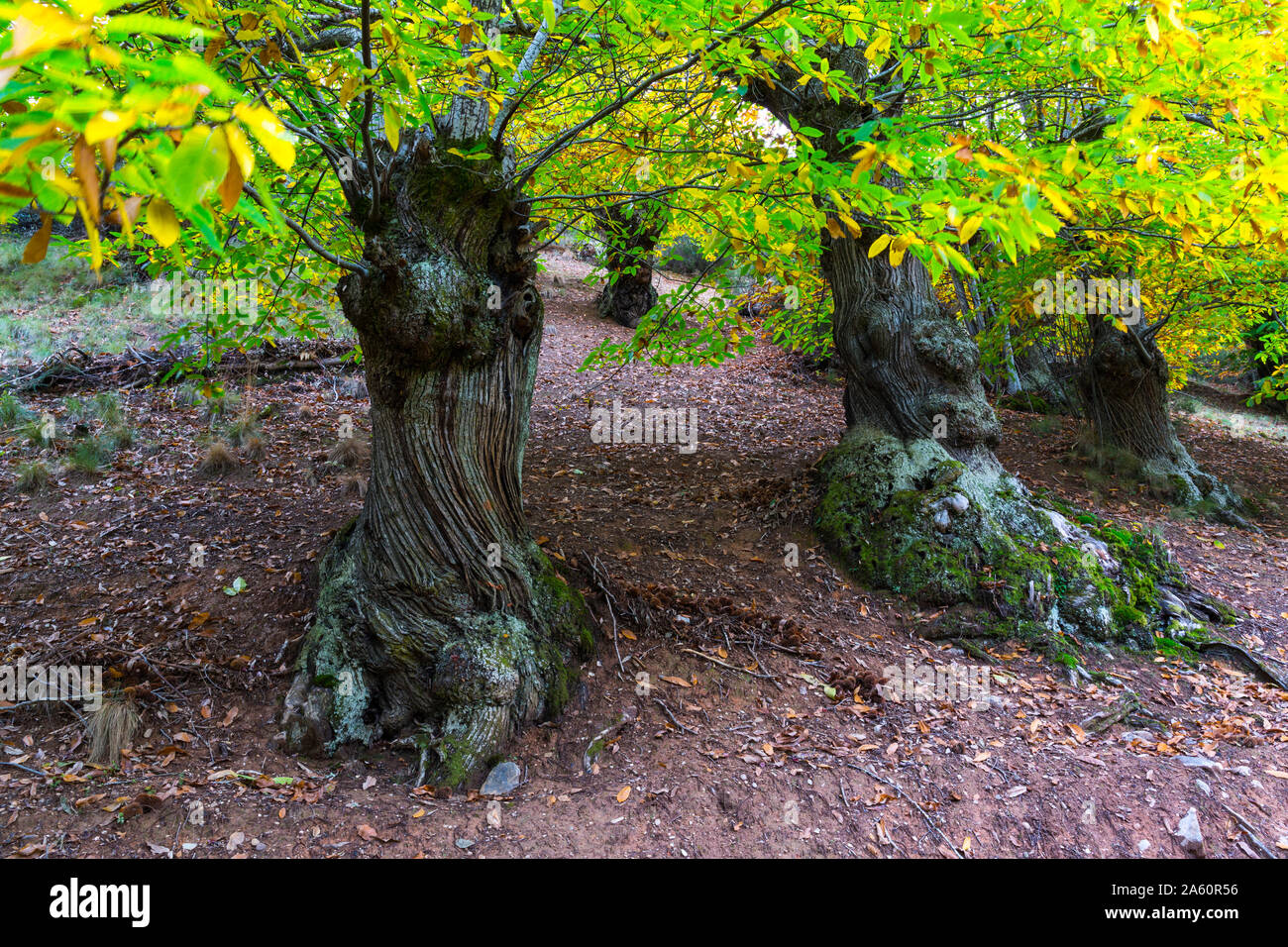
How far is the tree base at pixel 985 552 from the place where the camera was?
4824 mm

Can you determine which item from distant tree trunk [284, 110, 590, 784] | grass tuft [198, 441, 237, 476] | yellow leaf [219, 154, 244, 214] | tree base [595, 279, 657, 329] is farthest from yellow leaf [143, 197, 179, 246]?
tree base [595, 279, 657, 329]

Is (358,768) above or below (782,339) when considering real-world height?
below

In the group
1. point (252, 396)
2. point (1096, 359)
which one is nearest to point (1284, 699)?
point (1096, 359)

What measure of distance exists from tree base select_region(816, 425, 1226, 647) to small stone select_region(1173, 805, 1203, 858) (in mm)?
1525

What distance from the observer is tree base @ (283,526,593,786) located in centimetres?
347

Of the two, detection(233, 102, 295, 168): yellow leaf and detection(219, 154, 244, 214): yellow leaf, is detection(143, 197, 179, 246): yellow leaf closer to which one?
detection(219, 154, 244, 214): yellow leaf

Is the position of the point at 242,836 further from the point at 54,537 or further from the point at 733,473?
the point at 733,473

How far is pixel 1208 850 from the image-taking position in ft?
10.3

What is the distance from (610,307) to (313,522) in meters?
10.6

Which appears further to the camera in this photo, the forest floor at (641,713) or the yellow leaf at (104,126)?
the forest floor at (641,713)
